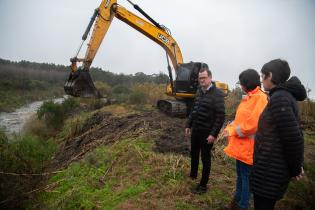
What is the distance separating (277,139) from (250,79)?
1246 millimetres

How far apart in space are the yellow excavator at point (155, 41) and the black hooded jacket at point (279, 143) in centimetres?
882

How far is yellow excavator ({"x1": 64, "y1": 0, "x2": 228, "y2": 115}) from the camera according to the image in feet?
35.3

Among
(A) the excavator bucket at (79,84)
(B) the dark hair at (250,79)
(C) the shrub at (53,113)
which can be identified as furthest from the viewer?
(C) the shrub at (53,113)

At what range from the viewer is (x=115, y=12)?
442 inches

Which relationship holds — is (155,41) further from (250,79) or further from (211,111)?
(250,79)

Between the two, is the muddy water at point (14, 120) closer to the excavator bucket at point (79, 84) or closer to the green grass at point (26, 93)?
the excavator bucket at point (79, 84)

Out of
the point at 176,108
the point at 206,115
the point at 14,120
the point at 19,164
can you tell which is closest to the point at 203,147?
the point at 206,115

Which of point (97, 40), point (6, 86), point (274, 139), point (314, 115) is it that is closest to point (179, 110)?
point (97, 40)

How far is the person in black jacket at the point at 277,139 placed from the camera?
101 inches

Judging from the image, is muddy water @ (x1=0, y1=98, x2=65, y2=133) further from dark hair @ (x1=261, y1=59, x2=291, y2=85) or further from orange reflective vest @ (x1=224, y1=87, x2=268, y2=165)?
dark hair @ (x1=261, y1=59, x2=291, y2=85)

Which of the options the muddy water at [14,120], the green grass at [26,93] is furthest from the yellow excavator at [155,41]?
the green grass at [26,93]

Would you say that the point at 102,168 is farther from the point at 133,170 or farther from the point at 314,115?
the point at 314,115

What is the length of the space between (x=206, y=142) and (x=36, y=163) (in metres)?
3.02

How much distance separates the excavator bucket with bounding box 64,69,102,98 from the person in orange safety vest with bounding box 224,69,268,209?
7726mm
